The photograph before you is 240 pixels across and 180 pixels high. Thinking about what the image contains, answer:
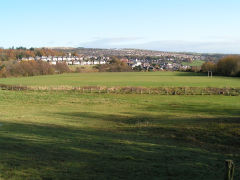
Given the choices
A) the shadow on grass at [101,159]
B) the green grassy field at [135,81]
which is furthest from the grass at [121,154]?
the green grassy field at [135,81]

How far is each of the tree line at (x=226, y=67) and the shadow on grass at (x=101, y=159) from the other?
283 feet

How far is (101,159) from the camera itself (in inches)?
452

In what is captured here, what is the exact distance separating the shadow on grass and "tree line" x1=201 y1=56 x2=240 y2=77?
283ft

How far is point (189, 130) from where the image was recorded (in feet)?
60.3

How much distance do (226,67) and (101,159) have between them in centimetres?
9541

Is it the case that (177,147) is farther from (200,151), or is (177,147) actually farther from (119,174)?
(119,174)

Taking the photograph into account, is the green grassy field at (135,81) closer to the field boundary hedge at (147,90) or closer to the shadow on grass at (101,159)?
the field boundary hedge at (147,90)

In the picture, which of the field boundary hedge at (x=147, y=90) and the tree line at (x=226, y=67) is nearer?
the field boundary hedge at (x=147, y=90)

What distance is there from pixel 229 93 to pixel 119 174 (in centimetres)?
4627

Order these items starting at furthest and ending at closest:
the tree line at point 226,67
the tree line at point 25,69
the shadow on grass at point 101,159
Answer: the tree line at point 25,69 → the tree line at point 226,67 → the shadow on grass at point 101,159

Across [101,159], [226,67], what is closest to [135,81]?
[226,67]

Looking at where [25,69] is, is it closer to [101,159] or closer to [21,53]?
[21,53]

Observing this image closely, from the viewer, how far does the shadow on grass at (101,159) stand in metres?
9.55

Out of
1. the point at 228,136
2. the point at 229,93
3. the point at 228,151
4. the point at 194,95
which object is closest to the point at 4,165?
the point at 228,151
